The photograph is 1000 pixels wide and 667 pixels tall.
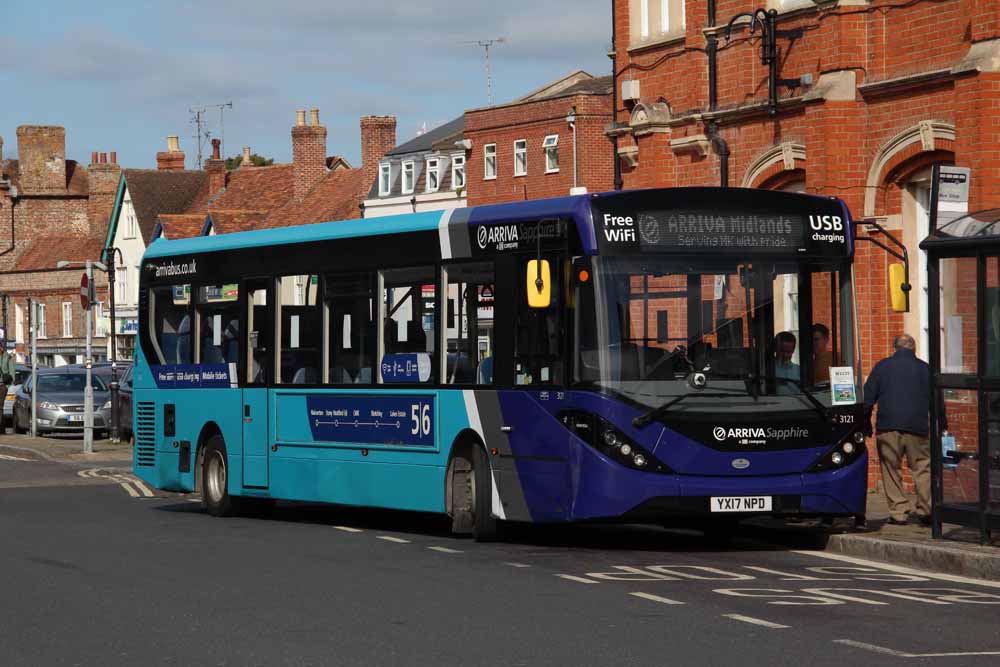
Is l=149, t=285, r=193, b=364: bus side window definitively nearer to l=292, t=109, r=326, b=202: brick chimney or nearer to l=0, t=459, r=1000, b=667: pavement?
l=0, t=459, r=1000, b=667: pavement

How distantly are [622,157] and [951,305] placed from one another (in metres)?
13.0

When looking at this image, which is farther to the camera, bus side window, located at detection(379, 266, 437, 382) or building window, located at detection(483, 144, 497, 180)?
building window, located at detection(483, 144, 497, 180)

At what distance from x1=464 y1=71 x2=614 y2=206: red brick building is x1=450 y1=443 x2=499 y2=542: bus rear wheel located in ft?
153

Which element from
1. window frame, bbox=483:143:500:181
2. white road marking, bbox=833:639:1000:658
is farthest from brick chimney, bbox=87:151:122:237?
white road marking, bbox=833:639:1000:658

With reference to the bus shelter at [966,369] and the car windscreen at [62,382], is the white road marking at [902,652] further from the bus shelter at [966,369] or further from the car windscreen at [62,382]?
the car windscreen at [62,382]

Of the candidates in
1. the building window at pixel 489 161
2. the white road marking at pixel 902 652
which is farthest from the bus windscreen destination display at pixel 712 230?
the building window at pixel 489 161

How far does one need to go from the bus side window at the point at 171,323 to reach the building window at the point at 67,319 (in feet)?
234

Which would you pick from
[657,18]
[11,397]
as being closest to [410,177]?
[11,397]

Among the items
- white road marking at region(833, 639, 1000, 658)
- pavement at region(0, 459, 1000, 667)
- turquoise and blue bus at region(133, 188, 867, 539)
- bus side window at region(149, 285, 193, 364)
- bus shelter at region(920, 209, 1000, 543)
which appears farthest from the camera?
bus side window at region(149, 285, 193, 364)

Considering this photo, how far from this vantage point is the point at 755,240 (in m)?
15.4

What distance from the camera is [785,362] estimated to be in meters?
15.3

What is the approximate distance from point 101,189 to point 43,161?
20.5 feet

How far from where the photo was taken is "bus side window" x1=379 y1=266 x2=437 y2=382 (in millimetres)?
16953

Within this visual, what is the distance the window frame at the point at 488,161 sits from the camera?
70.0m
